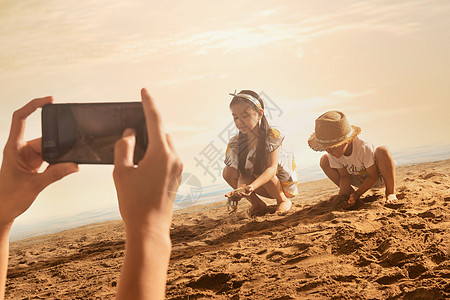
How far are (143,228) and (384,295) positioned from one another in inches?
72.0

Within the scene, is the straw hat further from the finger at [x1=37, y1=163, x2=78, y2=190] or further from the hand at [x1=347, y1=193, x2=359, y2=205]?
the finger at [x1=37, y1=163, x2=78, y2=190]

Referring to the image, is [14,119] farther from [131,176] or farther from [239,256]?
[239,256]

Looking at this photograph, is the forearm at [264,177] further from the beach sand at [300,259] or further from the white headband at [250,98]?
the white headband at [250,98]

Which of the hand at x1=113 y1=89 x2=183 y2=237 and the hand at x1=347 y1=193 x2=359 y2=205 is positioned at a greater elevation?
the hand at x1=113 y1=89 x2=183 y2=237

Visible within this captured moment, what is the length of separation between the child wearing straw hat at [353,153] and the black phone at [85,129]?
10.5ft

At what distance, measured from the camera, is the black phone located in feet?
3.45

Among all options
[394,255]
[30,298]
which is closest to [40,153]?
[394,255]

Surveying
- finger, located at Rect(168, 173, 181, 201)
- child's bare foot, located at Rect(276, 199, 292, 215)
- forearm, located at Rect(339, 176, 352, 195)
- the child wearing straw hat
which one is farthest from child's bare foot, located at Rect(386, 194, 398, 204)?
finger, located at Rect(168, 173, 181, 201)

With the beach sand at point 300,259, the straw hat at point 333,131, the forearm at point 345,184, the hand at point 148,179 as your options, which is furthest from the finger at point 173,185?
the forearm at point 345,184

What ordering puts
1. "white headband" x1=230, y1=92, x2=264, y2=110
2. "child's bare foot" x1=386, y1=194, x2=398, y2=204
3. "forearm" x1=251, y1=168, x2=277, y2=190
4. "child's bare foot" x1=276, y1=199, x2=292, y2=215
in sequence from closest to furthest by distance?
"child's bare foot" x1=386, y1=194, x2=398, y2=204, "forearm" x1=251, y1=168, x2=277, y2=190, "white headband" x1=230, y1=92, x2=264, y2=110, "child's bare foot" x1=276, y1=199, x2=292, y2=215

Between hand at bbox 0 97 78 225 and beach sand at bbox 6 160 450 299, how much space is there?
5.64ft

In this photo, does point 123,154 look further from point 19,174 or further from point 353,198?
point 353,198

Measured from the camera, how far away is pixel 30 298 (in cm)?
337

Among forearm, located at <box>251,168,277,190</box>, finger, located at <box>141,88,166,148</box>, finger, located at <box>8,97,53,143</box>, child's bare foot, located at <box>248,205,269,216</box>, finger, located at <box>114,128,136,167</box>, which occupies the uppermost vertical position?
finger, located at <box>8,97,53,143</box>
